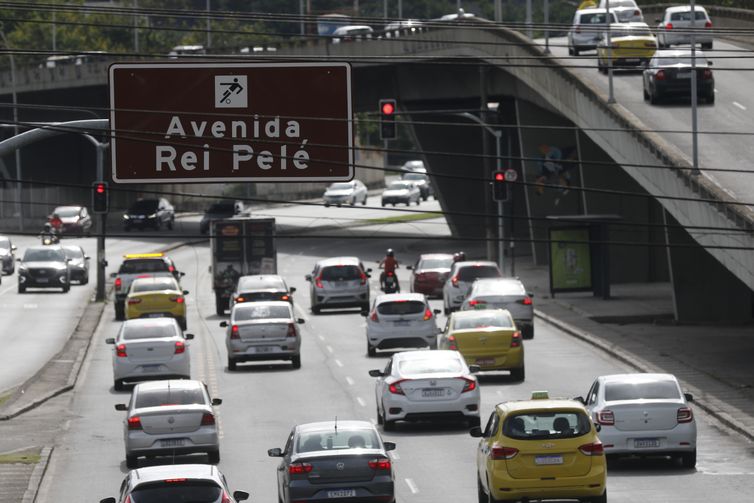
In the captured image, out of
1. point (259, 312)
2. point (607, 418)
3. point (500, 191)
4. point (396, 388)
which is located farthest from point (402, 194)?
point (607, 418)

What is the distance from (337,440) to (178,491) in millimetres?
3950

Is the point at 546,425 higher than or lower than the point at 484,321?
higher

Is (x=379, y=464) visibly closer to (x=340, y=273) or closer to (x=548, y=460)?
(x=548, y=460)

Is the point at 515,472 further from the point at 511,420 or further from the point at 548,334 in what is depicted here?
the point at 548,334

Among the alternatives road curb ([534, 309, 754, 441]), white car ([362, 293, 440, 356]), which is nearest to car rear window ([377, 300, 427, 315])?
white car ([362, 293, 440, 356])

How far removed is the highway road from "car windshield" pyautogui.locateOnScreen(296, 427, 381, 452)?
202 centimetres

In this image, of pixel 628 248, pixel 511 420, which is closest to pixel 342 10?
pixel 628 248

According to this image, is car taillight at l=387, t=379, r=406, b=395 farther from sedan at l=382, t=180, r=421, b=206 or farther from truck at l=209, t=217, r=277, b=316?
sedan at l=382, t=180, r=421, b=206


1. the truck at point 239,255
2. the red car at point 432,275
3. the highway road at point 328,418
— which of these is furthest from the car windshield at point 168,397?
the red car at point 432,275

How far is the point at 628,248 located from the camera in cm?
6781

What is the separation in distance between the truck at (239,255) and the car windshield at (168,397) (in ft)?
96.1

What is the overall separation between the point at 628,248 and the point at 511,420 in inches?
1836

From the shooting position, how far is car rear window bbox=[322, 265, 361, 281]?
5572 centimetres

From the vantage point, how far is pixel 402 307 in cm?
4334
